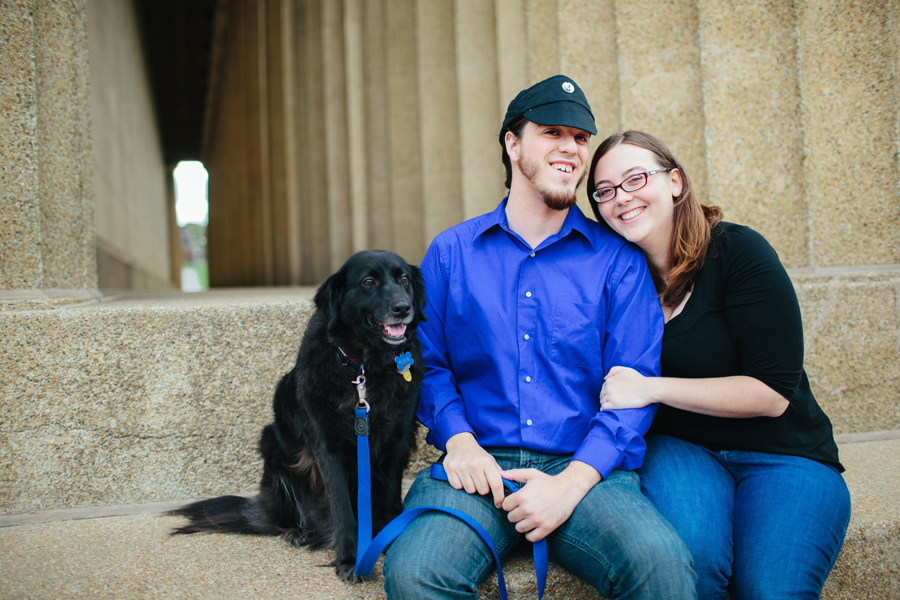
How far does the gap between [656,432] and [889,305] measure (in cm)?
191

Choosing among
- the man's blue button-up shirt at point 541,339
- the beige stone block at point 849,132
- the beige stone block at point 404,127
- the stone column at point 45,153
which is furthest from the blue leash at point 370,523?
the beige stone block at point 404,127

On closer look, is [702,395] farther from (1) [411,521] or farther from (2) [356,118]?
(2) [356,118]

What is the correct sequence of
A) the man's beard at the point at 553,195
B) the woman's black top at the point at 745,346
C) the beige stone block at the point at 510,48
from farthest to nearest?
1. the beige stone block at the point at 510,48
2. the man's beard at the point at 553,195
3. the woman's black top at the point at 745,346

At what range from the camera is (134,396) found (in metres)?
2.58

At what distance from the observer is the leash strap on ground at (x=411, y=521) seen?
1677 mm

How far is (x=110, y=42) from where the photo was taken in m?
7.84

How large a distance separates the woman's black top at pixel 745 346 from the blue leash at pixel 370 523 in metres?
0.74

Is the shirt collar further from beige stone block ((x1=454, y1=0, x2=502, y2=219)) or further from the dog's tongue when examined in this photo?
beige stone block ((x1=454, y1=0, x2=502, y2=219))

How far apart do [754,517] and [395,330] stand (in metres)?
1.29

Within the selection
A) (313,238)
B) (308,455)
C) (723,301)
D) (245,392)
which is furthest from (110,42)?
(723,301)

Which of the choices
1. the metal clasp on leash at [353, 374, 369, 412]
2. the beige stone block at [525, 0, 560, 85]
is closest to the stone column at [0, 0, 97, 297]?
the metal clasp on leash at [353, 374, 369, 412]

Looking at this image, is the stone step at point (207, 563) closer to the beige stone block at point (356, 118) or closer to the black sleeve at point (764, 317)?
the black sleeve at point (764, 317)

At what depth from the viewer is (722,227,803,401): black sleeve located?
1846 millimetres

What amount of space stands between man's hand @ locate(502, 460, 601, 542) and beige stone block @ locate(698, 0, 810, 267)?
2326mm
